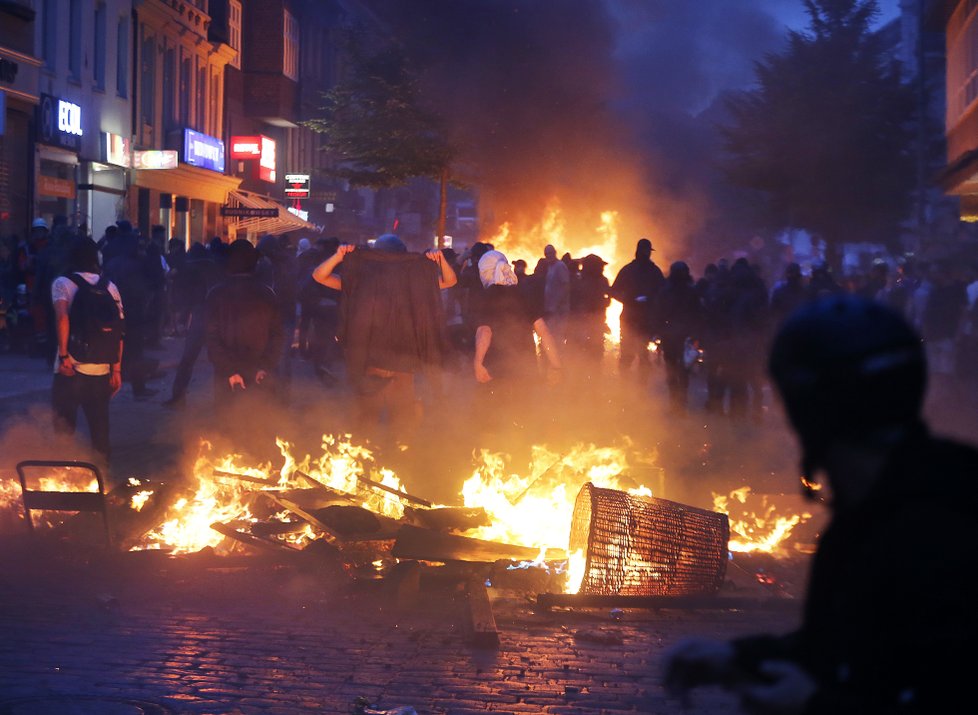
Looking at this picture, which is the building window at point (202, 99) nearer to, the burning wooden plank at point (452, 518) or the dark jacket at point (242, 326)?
the dark jacket at point (242, 326)

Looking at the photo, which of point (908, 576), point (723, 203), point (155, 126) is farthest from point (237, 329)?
point (723, 203)

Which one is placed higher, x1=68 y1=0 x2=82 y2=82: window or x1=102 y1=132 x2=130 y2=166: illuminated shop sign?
x1=68 y1=0 x2=82 y2=82: window

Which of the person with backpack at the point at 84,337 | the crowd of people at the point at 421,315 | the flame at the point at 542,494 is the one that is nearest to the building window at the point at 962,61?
the crowd of people at the point at 421,315

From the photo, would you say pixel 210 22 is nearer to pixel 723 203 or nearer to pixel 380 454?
pixel 723 203

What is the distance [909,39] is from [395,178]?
127 feet

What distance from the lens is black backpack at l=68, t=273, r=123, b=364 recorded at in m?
7.97

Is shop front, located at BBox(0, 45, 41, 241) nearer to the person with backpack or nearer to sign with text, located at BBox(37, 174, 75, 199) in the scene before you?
sign with text, located at BBox(37, 174, 75, 199)

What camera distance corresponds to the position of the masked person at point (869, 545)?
1.69 meters

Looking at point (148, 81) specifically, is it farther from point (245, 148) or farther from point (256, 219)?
point (256, 219)

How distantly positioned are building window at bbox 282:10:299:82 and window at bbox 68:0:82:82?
50.4 ft

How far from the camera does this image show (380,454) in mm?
8844

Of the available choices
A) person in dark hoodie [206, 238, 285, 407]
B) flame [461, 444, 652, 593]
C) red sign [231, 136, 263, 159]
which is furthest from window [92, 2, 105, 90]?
flame [461, 444, 652, 593]

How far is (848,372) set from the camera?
69.9 inches

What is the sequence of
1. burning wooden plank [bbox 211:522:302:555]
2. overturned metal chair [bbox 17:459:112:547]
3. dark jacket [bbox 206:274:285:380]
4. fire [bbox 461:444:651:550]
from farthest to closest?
dark jacket [bbox 206:274:285:380] < fire [bbox 461:444:651:550] < overturned metal chair [bbox 17:459:112:547] < burning wooden plank [bbox 211:522:302:555]
